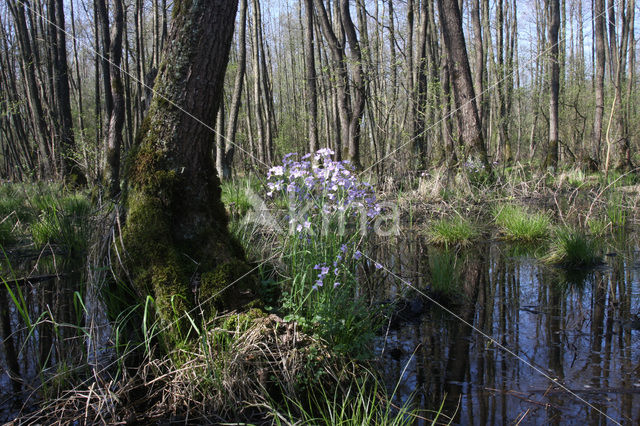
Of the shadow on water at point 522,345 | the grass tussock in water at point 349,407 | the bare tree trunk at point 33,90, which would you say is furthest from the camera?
the bare tree trunk at point 33,90

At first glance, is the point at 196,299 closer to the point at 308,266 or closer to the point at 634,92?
the point at 308,266

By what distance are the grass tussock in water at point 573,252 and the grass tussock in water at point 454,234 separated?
128 cm

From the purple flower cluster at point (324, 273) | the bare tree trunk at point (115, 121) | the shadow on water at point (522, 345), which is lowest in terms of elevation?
the shadow on water at point (522, 345)

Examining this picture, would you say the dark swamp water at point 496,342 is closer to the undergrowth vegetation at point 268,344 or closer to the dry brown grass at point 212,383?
the undergrowth vegetation at point 268,344

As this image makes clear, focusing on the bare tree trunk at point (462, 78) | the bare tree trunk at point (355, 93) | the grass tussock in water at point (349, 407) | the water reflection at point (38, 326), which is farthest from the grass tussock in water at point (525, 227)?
the water reflection at point (38, 326)

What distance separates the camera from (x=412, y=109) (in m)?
11.3

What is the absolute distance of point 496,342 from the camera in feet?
8.68

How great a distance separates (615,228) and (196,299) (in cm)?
605

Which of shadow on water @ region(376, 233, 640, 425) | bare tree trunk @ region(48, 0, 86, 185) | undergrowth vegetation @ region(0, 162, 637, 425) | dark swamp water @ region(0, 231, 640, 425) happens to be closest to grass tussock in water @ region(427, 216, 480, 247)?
dark swamp water @ region(0, 231, 640, 425)

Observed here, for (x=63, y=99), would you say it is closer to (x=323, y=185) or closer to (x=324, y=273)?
(x=323, y=185)

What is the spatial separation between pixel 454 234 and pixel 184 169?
14.0 ft

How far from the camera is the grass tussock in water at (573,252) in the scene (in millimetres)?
4777

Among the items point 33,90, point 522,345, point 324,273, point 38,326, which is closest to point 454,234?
point 522,345

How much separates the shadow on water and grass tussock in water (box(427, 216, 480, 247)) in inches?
54.8
